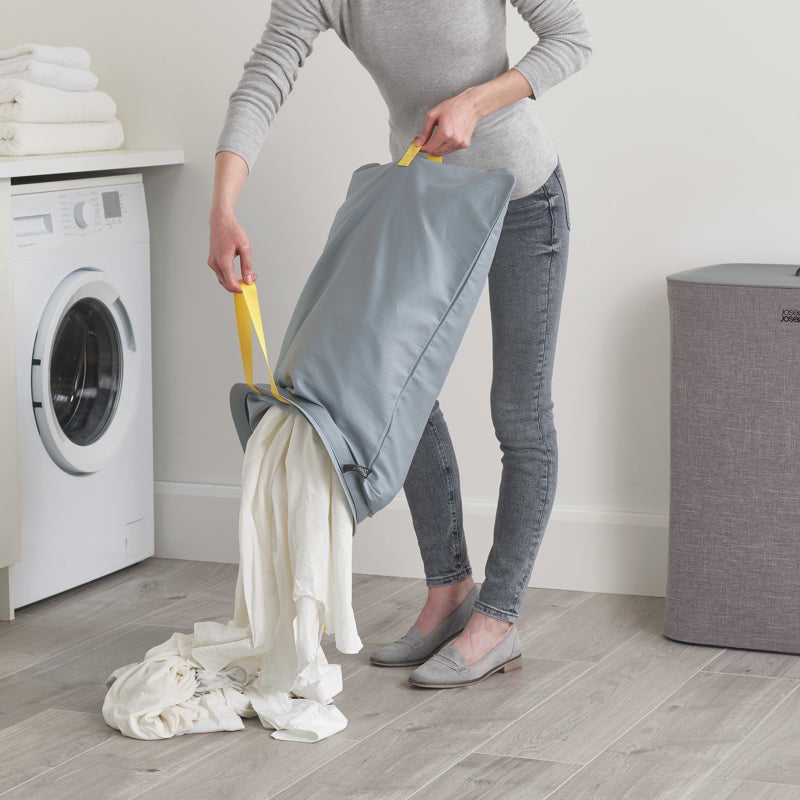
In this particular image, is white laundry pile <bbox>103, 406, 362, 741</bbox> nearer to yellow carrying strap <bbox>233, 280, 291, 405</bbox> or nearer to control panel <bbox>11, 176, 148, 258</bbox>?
yellow carrying strap <bbox>233, 280, 291, 405</bbox>

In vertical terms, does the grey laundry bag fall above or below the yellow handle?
below

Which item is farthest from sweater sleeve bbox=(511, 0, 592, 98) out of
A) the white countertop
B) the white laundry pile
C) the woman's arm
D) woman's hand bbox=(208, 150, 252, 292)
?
the white countertop

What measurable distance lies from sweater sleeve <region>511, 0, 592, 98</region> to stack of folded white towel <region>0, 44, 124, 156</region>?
3.78 ft

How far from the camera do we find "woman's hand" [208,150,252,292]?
1.81 metres

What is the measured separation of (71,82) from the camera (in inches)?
108

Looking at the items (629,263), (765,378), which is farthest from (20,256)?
(765,378)

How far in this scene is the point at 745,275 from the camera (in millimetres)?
2320

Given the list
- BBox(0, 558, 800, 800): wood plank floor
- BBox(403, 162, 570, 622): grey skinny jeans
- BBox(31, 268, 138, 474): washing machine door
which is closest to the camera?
BBox(0, 558, 800, 800): wood plank floor

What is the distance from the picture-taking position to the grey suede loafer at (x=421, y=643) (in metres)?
2.22

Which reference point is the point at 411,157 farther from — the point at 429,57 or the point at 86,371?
the point at 86,371

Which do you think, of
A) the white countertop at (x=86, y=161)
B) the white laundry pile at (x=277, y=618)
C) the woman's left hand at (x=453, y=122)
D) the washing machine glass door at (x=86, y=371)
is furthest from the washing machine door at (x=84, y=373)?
the woman's left hand at (x=453, y=122)

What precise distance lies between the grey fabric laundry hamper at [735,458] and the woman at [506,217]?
0.32 m

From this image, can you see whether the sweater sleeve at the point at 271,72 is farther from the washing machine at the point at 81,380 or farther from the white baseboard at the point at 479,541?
the white baseboard at the point at 479,541

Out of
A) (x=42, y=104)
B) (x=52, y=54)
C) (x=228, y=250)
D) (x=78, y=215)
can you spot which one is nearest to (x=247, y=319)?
(x=228, y=250)
